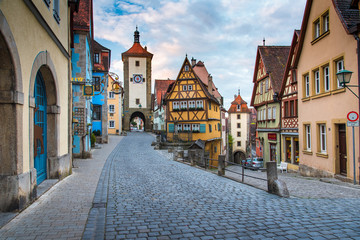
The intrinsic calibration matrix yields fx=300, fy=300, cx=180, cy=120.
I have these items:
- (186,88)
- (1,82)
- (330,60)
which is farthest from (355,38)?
(186,88)

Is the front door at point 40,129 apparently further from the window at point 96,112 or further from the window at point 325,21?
the window at point 96,112

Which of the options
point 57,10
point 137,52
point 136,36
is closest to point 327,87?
point 57,10

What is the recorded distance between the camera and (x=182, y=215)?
6152 mm

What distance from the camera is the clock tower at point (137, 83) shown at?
5834 centimetres

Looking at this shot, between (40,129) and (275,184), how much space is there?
276 inches

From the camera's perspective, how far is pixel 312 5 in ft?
50.6

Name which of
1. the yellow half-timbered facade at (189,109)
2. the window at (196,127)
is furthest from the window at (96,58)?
the window at (196,127)

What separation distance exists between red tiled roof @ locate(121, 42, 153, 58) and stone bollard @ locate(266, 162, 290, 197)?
53106 millimetres

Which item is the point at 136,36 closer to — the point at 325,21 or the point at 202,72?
the point at 202,72

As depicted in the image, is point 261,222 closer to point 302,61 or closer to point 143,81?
point 302,61

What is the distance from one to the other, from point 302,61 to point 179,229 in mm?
14464

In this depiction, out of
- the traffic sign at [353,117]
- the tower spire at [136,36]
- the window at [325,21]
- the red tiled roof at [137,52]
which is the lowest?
the traffic sign at [353,117]

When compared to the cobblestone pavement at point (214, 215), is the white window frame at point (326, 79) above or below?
above

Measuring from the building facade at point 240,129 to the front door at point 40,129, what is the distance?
52.8 metres
